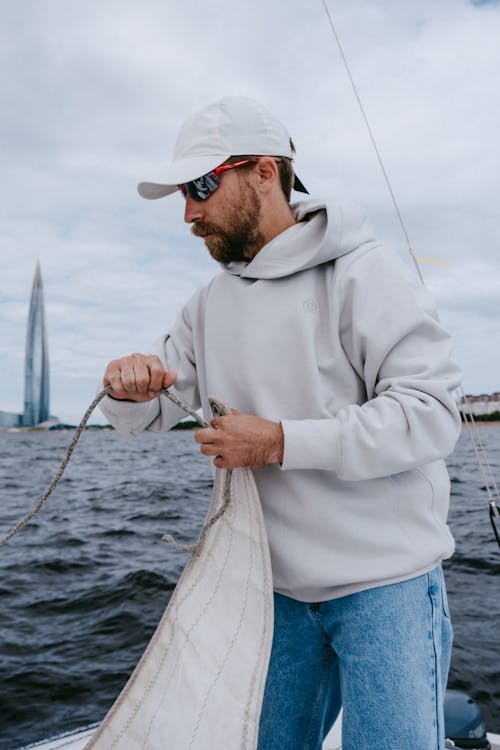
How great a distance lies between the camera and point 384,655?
1591mm

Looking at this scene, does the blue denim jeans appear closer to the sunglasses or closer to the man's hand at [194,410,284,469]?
the man's hand at [194,410,284,469]

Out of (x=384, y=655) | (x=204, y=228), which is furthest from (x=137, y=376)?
(x=384, y=655)

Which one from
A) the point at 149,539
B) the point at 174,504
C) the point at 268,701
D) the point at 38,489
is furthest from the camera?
the point at 38,489

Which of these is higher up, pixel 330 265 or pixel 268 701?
pixel 330 265

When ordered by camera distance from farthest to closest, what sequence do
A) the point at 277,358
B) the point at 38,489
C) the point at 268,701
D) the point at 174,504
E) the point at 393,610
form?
the point at 38,489 → the point at 174,504 → the point at 268,701 → the point at 277,358 → the point at 393,610

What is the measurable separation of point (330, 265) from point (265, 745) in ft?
4.88

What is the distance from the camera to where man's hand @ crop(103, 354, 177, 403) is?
Result: 5.89ft

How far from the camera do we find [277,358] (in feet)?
5.81

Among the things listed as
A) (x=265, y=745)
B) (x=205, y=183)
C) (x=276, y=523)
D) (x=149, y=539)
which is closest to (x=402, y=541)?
(x=276, y=523)

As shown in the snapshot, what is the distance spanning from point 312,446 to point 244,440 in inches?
6.7

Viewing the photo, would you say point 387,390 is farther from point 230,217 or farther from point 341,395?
point 230,217

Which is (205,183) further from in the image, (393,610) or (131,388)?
(393,610)

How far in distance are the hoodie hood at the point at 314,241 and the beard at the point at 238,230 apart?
0.06 metres

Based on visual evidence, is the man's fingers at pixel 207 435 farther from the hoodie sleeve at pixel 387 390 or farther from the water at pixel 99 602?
the water at pixel 99 602
